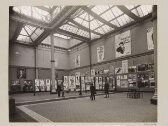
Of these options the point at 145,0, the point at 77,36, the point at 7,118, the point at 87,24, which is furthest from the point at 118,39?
the point at 7,118

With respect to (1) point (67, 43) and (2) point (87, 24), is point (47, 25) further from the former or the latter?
(1) point (67, 43)

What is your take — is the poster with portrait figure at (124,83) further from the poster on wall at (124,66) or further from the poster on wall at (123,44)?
the poster on wall at (123,44)

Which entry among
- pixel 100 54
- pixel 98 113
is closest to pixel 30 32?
pixel 100 54

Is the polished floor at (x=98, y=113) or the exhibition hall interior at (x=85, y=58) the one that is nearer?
the polished floor at (x=98, y=113)

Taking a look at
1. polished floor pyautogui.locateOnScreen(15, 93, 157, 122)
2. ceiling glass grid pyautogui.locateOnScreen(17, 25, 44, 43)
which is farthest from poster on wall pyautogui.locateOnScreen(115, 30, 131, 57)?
polished floor pyautogui.locateOnScreen(15, 93, 157, 122)

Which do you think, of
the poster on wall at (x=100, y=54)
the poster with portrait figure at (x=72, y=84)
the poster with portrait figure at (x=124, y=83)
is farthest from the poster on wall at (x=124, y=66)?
the poster with portrait figure at (x=72, y=84)

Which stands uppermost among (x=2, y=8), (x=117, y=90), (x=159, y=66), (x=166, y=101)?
(x=2, y=8)

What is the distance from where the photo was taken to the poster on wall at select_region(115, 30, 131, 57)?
14994mm

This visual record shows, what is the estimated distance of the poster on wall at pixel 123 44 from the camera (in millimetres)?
14994

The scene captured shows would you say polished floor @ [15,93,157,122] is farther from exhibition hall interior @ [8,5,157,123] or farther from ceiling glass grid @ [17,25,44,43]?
ceiling glass grid @ [17,25,44,43]

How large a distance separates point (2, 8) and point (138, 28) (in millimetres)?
12731

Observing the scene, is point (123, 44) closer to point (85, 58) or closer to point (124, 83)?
point (124, 83)

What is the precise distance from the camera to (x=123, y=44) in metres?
15.6

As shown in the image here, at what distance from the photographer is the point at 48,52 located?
875 inches
